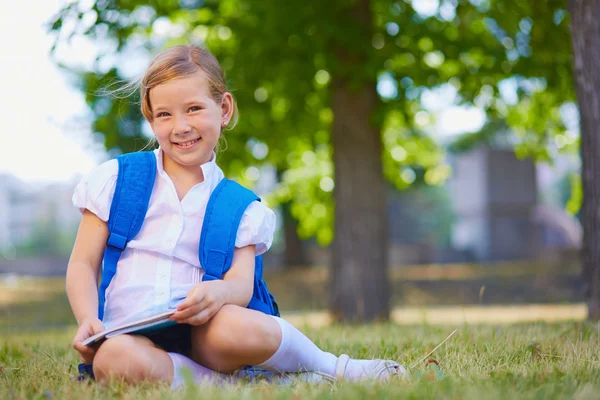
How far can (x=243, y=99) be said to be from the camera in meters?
8.55

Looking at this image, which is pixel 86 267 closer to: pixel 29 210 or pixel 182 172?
pixel 182 172

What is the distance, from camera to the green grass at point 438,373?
205 centimetres

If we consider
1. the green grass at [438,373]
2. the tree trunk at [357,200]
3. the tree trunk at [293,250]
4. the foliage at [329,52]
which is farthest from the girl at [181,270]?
the tree trunk at [293,250]

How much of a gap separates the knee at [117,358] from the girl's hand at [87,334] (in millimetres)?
42

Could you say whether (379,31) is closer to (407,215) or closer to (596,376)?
(596,376)

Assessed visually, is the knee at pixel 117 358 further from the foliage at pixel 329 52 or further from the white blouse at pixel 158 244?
the foliage at pixel 329 52

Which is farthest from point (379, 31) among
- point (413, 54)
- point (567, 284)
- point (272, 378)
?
point (567, 284)

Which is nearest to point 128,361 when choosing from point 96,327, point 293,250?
point 96,327

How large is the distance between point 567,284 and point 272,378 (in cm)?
1446

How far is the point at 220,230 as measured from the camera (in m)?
2.65

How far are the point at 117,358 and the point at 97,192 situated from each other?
2.15 feet

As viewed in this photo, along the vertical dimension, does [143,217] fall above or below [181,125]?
below

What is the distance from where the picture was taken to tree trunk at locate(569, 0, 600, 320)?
471 centimetres

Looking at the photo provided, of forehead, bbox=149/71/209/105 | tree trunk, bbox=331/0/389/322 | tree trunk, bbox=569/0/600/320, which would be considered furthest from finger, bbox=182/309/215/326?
tree trunk, bbox=331/0/389/322
